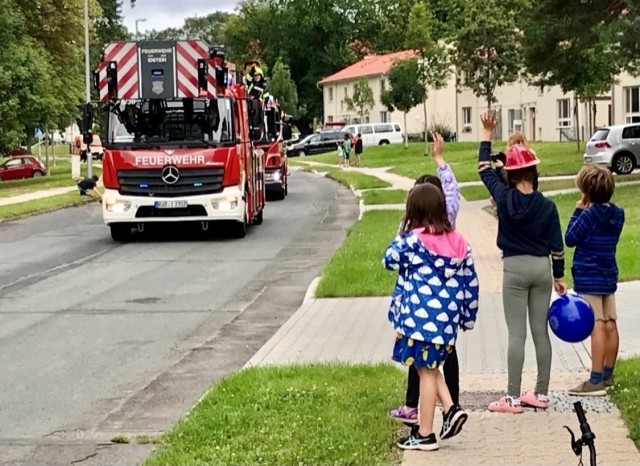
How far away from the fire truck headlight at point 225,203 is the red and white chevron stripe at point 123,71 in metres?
2.39

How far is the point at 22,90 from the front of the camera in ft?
144

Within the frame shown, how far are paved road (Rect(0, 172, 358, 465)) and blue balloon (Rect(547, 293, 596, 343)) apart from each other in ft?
8.64

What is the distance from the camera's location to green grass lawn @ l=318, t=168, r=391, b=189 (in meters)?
37.8

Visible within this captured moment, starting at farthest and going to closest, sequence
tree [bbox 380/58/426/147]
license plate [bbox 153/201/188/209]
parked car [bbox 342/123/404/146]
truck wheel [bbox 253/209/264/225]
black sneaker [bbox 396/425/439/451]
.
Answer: parked car [bbox 342/123/404/146] < tree [bbox 380/58/426/147] < truck wheel [bbox 253/209/264/225] < license plate [bbox 153/201/188/209] < black sneaker [bbox 396/425/439/451]

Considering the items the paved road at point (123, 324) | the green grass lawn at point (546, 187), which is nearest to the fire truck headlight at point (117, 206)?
the paved road at point (123, 324)

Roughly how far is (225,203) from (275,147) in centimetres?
1157

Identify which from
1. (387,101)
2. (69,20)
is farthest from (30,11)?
(387,101)

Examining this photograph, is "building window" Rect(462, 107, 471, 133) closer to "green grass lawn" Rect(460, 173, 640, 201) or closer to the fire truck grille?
"green grass lawn" Rect(460, 173, 640, 201)

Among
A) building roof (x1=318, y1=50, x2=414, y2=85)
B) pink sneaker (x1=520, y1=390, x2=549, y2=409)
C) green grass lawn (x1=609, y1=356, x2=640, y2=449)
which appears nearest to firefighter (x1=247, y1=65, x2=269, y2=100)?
green grass lawn (x1=609, y1=356, x2=640, y2=449)

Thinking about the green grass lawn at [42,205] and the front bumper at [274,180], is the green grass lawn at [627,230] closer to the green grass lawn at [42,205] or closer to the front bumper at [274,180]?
the front bumper at [274,180]

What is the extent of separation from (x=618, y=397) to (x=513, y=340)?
0.82 m

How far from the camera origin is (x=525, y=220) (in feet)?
23.1

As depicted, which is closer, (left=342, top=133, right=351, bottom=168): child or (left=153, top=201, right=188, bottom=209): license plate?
(left=153, top=201, right=188, bottom=209): license plate

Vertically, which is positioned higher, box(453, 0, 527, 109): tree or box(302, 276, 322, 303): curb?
box(453, 0, 527, 109): tree
